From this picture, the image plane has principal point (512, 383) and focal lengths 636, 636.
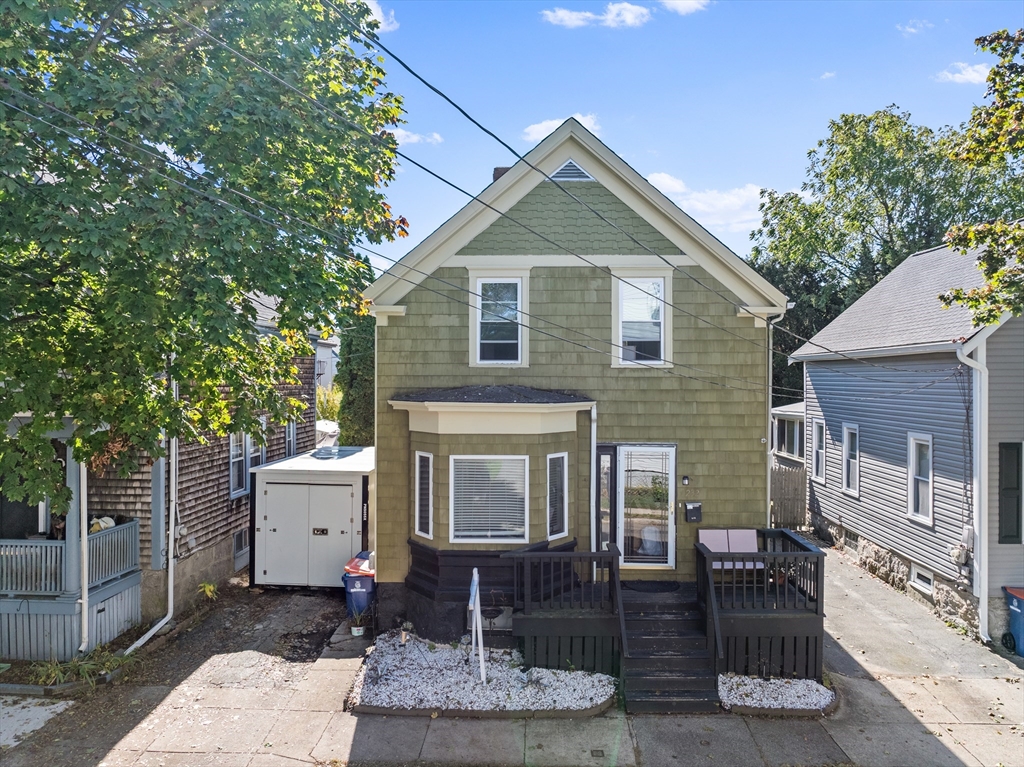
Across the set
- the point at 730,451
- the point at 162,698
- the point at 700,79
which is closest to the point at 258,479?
the point at 162,698

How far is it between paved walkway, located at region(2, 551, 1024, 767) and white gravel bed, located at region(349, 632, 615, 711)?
22 centimetres

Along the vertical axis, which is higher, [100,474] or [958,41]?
[958,41]

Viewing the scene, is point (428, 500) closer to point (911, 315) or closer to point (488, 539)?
point (488, 539)

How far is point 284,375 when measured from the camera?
10258 mm

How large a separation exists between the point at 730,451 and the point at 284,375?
7158 mm

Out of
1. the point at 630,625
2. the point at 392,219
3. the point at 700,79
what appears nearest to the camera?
the point at 630,625

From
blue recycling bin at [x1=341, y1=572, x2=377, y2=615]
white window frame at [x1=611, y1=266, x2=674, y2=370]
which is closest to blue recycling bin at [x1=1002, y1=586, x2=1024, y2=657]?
white window frame at [x1=611, y1=266, x2=674, y2=370]

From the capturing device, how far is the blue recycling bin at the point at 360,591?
9883mm

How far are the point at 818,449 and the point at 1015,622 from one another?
23.5ft

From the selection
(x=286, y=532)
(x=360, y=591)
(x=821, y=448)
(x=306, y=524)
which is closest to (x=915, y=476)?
(x=821, y=448)

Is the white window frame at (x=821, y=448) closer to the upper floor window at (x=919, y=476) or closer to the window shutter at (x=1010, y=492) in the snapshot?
the upper floor window at (x=919, y=476)

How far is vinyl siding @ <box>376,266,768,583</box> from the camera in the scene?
386 inches

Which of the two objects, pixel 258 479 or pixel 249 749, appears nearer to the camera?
Result: pixel 249 749

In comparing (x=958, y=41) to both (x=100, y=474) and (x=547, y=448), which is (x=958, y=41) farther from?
(x=100, y=474)
